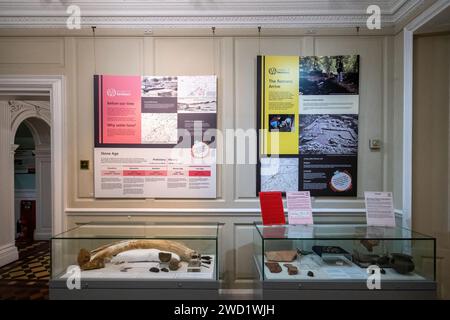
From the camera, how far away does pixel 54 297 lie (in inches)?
63.8

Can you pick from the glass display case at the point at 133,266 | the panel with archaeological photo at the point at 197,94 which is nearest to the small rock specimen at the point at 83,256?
the glass display case at the point at 133,266

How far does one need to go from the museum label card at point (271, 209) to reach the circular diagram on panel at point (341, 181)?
80 cm

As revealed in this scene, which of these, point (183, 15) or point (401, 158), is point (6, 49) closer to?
point (183, 15)

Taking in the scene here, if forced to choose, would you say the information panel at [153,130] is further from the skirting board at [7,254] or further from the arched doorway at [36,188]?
the arched doorway at [36,188]

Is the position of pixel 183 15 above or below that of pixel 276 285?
above

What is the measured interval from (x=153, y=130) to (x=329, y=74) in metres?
1.88

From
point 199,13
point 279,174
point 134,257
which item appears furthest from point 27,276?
point 199,13

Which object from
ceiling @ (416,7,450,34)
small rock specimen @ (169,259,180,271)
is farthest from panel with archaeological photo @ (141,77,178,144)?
ceiling @ (416,7,450,34)

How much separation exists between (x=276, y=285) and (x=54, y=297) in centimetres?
140

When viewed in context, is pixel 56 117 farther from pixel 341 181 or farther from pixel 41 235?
pixel 41 235

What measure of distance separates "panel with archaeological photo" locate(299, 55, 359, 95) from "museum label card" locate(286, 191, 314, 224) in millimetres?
1114

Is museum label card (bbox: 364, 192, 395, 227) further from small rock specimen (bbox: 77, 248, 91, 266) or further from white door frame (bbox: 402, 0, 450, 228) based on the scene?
small rock specimen (bbox: 77, 248, 91, 266)

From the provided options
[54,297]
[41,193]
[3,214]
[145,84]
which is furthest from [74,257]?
[41,193]
